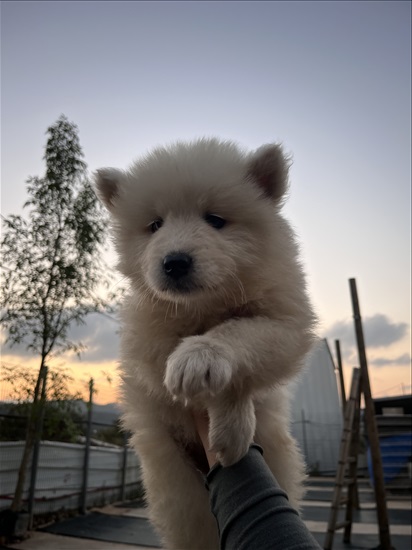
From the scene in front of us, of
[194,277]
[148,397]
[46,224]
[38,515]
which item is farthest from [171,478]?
[38,515]

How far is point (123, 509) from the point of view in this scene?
9367 millimetres

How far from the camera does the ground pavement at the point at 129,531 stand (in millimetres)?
6598

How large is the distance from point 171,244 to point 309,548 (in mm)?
930

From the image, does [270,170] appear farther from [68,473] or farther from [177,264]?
[68,473]

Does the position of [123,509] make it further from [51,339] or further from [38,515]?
[51,339]

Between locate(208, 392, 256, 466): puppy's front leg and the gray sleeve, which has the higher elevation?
locate(208, 392, 256, 466): puppy's front leg

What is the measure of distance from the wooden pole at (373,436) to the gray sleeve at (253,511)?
229 inches

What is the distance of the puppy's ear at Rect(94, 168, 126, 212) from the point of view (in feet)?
6.08

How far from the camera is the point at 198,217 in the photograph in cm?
159

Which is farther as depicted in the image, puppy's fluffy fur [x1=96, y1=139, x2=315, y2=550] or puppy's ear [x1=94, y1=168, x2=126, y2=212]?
puppy's ear [x1=94, y1=168, x2=126, y2=212]

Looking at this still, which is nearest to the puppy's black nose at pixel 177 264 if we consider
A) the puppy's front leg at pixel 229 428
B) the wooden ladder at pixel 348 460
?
the puppy's front leg at pixel 229 428

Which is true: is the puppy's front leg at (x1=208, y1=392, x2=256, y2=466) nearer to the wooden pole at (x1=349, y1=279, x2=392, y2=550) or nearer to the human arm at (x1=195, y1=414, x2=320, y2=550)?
the human arm at (x1=195, y1=414, x2=320, y2=550)

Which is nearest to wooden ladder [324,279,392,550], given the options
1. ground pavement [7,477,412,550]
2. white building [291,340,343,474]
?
ground pavement [7,477,412,550]

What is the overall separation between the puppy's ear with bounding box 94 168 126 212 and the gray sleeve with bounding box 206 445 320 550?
1.12m
